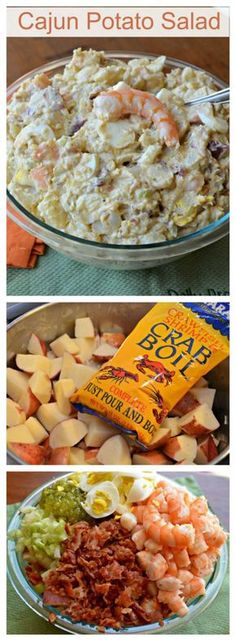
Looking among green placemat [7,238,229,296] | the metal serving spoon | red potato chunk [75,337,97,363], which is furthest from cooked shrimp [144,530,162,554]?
the metal serving spoon

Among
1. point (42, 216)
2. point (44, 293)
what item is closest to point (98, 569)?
point (44, 293)

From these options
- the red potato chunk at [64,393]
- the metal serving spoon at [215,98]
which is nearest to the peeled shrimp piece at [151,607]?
the red potato chunk at [64,393]

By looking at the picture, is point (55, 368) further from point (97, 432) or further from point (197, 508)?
point (197, 508)

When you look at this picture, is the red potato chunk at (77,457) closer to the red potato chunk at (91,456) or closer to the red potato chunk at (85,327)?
the red potato chunk at (91,456)

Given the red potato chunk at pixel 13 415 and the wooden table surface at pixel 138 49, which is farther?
the wooden table surface at pixel 138 49

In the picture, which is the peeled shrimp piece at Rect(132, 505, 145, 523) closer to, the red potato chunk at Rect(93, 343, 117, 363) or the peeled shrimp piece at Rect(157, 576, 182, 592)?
the peeled shrimp piece at Rect(157, 576, 182, 592)

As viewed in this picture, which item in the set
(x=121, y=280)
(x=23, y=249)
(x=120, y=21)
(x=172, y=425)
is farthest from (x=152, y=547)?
(x=120, y=21)
